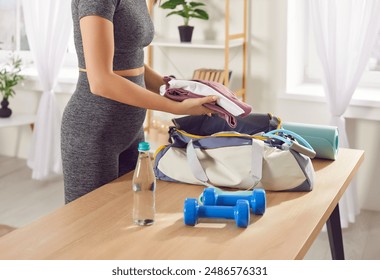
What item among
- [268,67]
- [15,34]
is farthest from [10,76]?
[268,67]

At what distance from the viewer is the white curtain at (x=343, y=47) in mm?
3375

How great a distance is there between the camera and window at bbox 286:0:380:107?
144 inches

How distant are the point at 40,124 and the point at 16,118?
19 cm

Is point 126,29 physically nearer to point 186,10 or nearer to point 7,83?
point 186,10

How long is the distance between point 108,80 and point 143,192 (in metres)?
0.36

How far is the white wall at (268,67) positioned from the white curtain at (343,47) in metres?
0.18

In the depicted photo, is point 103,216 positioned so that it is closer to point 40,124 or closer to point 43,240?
point 43,240

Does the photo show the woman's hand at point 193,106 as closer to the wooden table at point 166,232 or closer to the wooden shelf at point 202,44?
the wooden table at point 166,232

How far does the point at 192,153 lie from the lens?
5.96ft

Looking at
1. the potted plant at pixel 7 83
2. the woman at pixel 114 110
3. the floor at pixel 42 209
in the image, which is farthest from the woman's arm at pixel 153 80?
the potted plant at pixel 7 83

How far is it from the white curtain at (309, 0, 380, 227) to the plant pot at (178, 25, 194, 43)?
0.71 meters

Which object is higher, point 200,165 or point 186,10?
point 186,10

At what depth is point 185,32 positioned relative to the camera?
370 centimetres

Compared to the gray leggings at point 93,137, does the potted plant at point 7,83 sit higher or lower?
lower
